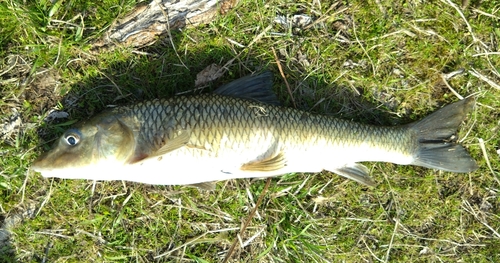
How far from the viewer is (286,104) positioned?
3.34 m

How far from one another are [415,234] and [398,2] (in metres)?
2.02

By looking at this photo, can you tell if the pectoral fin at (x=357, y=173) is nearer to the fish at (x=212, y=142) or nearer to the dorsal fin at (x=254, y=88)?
the fish at (x=212, y=142)

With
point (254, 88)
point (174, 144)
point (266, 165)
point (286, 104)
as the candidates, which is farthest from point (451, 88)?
point (174, 144)

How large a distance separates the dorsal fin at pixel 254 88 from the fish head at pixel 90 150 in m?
0.79

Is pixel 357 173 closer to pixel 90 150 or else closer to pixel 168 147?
pixel 168 147

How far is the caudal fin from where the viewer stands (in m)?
3.21

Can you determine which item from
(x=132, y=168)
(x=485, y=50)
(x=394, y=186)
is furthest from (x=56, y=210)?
(x=485, y=50)

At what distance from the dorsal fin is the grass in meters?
0.24

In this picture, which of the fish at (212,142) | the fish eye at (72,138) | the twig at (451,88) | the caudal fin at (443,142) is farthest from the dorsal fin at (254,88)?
the twig at (451,88)

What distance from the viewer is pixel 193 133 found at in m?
2.72

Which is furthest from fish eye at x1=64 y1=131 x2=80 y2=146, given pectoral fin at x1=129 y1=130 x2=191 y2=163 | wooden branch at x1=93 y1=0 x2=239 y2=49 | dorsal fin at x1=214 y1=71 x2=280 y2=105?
dorsal fin at x1=214 y1=71 x2=280 y2=105

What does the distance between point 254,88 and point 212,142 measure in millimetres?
600

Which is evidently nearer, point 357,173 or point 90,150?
point 90,150

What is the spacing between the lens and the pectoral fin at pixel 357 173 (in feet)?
10.2
